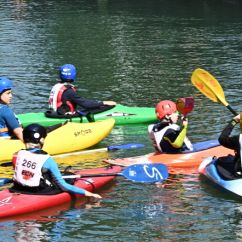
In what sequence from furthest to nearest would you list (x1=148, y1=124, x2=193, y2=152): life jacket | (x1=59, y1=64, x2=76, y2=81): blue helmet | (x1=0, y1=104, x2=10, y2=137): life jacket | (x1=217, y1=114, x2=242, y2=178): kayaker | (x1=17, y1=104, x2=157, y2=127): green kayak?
(x1=17, y1=104, x2=157, y2=127): green kayak → (x1=59, y1=64, x2=76, y2=81): blue helmet → (x1=0, y1=104, x2=10, y2=137): life jacket → (x1=148, y1=124, x2=193, y2=152): life jacket → (x1=217, y1=114, x2=242, y2=178): kayaker

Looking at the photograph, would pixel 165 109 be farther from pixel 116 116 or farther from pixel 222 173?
pixel 116 116

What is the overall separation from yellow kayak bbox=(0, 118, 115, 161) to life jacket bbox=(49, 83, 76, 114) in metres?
1.10

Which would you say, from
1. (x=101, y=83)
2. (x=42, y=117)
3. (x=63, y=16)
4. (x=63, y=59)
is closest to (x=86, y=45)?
(x=63, y=59)

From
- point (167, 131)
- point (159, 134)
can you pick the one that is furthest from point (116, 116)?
point (167, 131)

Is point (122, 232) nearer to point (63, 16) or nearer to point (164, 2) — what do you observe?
point (63, 16)

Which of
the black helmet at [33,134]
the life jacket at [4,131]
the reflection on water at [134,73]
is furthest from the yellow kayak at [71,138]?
Result: the black helmet at [33,134]

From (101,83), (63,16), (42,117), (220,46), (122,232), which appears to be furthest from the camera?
(63,16)

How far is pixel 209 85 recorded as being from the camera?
34.7 feet

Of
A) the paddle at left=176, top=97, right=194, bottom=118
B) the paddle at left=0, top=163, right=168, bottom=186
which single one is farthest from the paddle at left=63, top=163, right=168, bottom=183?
the paddle at left=176, top=97, right=194, bottom=118

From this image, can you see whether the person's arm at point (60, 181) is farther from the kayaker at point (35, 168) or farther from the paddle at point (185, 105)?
the paddle at point (185, 105)

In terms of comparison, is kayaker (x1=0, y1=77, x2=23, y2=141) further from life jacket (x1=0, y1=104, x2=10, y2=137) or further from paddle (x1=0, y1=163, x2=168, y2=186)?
paddle (x1=0, y1=163, x2=168, y2=186)

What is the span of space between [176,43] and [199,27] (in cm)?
429

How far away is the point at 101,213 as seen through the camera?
866cm

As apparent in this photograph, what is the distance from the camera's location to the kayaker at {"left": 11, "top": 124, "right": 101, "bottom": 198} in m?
8.12
